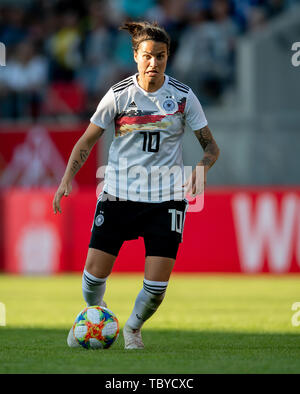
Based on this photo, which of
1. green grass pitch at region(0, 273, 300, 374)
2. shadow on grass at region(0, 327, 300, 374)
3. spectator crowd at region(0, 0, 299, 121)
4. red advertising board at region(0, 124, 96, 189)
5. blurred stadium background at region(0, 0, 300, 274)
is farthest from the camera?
red advertising board at region(0, 124, 96, 189)

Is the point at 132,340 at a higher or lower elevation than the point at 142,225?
lower

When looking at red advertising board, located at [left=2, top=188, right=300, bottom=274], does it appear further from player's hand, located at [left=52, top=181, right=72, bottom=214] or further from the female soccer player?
player's hand, located at [left=52, top=181, right=72, bottom=214]

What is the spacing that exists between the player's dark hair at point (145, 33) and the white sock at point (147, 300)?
186 cm

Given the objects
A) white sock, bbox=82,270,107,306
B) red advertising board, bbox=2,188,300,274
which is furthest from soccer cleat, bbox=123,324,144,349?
red advertising board, bbox=2,188,300,274

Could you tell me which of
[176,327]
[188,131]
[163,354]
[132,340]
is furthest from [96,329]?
[188,131]

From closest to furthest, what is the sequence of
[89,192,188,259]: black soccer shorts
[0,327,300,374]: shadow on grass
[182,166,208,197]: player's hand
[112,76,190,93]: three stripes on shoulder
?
[0,327,300,374]: shadow on grass → [182,166,208,197]: player's hand → [89,192,188,259]: black soccer shorts → [112,76,190,93]: three stripes on shoulder

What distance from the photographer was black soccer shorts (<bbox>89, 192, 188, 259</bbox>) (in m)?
7.29

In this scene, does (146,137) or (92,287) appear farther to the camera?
(92,287)

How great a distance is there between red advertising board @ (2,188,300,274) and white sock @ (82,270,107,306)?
8.21m

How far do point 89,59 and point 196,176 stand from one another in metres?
13.1

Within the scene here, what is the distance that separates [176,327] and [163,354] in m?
2.15

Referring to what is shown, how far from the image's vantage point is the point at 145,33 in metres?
7.36

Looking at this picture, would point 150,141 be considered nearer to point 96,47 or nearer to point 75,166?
point 75,166
